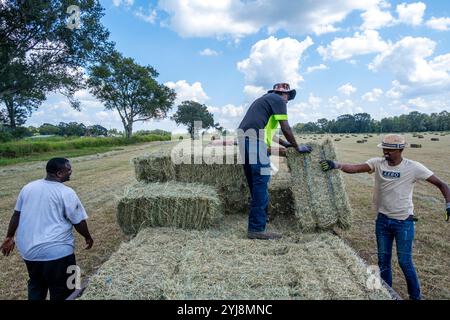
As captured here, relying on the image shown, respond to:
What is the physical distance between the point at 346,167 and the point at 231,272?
2456mm

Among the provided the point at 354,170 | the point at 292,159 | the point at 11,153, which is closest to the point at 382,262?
the point at 354,170

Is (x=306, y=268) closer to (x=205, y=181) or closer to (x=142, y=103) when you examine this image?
(x=205, y=181)

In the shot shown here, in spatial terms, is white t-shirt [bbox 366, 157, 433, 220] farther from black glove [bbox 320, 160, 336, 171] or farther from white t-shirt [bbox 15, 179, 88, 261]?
white t-shirt [bbox 15, 179, 88, 261]

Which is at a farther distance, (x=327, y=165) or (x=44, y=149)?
(x=44, y=149)

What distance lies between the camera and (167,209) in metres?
5.43

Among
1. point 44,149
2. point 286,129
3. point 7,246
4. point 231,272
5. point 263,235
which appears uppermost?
point 286,129

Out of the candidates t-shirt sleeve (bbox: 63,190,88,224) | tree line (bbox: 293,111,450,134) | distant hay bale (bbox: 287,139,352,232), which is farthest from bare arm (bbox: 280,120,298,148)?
tree line (bbox: 293,111,450,134)

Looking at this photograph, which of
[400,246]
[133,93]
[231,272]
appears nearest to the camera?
[231,272]

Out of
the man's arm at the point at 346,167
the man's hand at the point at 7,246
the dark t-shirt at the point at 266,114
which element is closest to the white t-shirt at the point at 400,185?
the man's arm at the point at 346,167

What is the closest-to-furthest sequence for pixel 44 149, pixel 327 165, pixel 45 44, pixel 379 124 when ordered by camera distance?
pixel 327 165, pixel 45 44, pixel 44 149, pixel 379 124

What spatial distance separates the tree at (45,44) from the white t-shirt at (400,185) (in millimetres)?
22803

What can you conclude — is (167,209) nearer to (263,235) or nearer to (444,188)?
(263,235)

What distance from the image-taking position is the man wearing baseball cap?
508cm

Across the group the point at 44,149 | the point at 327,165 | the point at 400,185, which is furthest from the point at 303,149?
the point at 44,149
